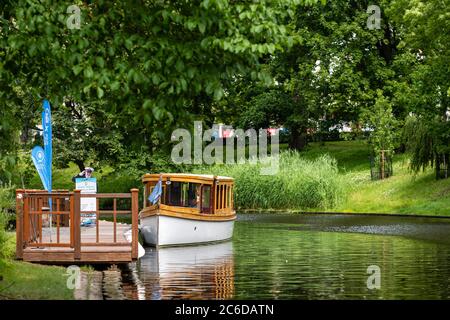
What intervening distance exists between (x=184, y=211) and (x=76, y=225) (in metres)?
11.5

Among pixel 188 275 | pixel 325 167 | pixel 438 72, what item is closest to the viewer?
pixel 188 275

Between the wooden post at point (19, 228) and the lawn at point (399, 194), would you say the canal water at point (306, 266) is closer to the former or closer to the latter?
the wooden post at point (19, 228)

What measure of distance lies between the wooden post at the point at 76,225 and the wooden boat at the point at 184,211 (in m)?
10.1

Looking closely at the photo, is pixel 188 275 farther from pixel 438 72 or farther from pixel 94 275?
pixel 438 72

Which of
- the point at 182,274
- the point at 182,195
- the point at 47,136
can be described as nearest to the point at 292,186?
the point at 182,195

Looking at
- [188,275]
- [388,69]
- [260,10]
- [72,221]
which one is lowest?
[188,275]

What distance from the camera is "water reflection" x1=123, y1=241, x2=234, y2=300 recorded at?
20269 mm

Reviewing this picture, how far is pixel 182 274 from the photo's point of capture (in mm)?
24453

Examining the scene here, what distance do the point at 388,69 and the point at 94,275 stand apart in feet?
155

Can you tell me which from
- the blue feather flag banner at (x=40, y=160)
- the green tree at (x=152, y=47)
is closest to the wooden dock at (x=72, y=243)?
the blue feather flag banner at (x=40, y=160)

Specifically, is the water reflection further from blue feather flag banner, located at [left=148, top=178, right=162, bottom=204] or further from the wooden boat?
blue feather flag banner, located at [left=148, top=178, right=162, bottom=204]

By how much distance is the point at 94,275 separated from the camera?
22.8 m

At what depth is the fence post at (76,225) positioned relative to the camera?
2239 centimetres

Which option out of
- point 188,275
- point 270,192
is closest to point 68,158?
point 270,192
